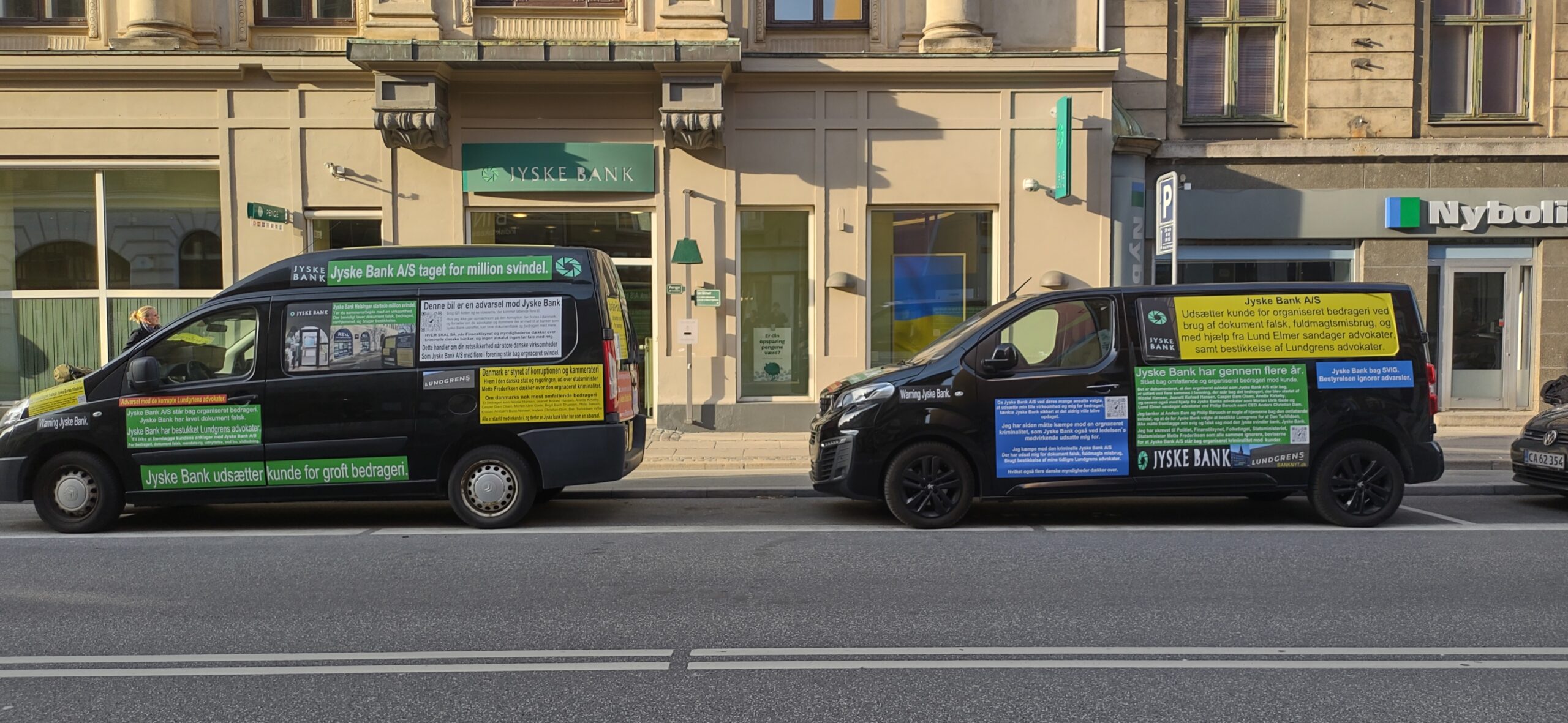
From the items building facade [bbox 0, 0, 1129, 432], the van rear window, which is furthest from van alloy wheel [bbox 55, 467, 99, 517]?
the van rear window

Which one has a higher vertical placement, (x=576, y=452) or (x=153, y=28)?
(x=153, y=28)

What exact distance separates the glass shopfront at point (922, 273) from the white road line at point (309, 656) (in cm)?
1005

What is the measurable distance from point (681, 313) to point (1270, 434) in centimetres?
809

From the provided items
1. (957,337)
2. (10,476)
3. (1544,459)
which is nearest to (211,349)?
(10,476)

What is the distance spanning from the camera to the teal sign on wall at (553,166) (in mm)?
14297

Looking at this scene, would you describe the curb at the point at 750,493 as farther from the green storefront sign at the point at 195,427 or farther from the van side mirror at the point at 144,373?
the van side mirror at the point at 144,373

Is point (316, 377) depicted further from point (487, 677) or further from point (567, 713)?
point (567, 713)

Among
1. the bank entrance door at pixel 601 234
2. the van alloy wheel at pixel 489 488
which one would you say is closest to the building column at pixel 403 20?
the bank entrance door at pixel 601 234

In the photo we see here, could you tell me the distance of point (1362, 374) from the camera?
27.4 ft

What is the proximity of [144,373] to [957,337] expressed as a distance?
605cm

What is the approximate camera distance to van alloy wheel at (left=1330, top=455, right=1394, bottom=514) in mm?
8406

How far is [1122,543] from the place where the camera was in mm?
7703

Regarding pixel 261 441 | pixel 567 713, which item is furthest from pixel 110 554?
pixel 567 713

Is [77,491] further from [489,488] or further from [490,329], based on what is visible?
[490,329]
